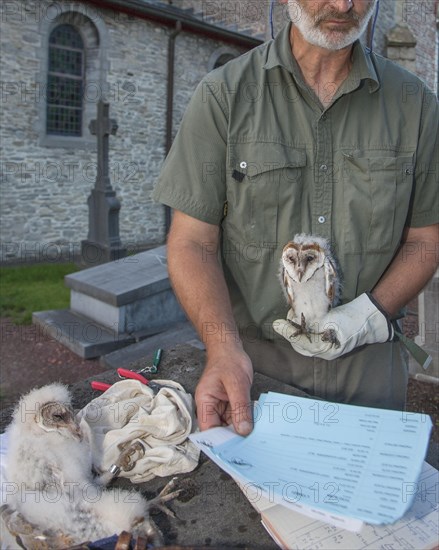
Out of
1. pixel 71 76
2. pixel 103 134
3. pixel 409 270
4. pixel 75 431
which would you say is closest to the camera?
pixel 75 431

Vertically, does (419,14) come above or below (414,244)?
above

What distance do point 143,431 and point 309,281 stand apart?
849 mm

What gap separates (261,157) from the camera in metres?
2.08

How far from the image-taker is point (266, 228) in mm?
2127

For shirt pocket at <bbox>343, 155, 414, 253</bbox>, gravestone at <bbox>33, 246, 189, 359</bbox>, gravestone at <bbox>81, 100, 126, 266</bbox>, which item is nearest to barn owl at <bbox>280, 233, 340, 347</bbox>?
shirt pocket at <bbox>343, 155, 414, 253</bbox>

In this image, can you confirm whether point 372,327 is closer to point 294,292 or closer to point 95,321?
point 294,292

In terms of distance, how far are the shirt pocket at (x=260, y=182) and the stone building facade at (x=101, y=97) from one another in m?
11.0

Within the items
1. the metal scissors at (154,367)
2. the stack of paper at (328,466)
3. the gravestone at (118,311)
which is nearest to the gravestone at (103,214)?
the gravestone at (118,311)

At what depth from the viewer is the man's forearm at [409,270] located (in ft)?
7.08

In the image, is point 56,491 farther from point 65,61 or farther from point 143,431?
point 65,61

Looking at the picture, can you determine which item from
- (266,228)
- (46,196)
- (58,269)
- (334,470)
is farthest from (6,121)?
(334,470)

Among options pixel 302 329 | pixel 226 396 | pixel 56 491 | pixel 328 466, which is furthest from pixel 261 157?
pixel 56 491

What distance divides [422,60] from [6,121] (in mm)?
15028

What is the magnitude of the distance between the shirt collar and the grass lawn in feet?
20.7
